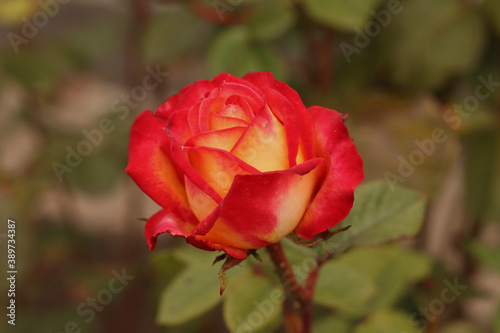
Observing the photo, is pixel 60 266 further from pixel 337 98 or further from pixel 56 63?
pixel 337 98

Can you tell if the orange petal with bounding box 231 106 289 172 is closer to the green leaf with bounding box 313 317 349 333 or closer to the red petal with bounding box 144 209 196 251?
the red petal with bounding box 144 209 196 251

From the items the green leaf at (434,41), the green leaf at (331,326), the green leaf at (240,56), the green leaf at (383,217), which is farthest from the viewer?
the green leaf at (434,41)

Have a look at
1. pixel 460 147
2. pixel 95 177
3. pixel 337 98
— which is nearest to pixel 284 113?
pixel 337 98

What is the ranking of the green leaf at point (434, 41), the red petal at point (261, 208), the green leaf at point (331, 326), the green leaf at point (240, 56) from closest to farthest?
1. the red petal at point (261, 208)
2. the green leaf at point (331, 326)
3. the green leaf at point (240, 56)
4. the green leaf at point (434, 41)

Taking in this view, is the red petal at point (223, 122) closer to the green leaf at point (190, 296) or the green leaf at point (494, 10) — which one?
the green leaf at point (190, 296)

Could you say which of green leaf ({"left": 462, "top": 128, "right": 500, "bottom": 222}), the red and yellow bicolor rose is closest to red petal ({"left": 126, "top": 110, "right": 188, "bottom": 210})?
the red and yellow bicolor rose

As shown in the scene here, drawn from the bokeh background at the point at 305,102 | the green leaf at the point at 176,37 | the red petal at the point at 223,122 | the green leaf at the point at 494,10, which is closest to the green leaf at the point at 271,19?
the bokeh background at the point at 305,102
